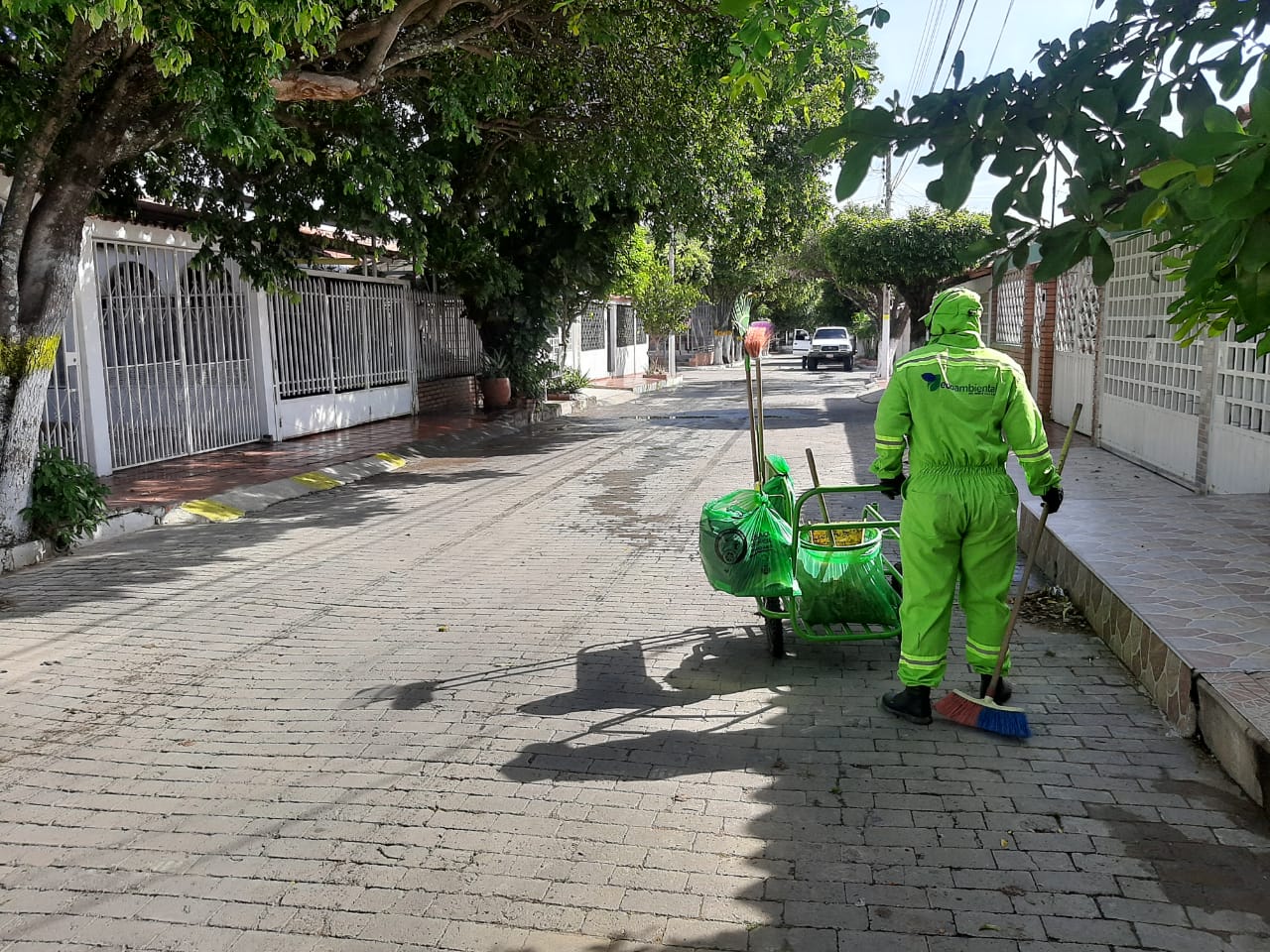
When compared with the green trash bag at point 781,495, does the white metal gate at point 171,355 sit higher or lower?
higher

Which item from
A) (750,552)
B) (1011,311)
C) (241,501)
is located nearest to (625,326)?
(1011,311)

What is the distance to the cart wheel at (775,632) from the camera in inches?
209

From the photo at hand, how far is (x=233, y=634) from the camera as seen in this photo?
19.9 ft

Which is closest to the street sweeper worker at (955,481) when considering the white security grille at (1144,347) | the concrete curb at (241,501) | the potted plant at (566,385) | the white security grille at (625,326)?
the white security grille at (1144,347)

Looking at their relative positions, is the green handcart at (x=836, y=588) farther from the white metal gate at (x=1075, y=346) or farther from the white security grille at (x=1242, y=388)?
the white metal gate at (x=1075, y=346)

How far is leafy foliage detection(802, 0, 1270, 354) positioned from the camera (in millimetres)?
2170

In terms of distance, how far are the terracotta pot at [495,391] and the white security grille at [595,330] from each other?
1061 cm

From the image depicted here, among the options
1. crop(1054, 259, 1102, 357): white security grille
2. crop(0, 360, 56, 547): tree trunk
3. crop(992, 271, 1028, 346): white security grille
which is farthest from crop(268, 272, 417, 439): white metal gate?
crop(992, 271, 1028, 346): white security grille

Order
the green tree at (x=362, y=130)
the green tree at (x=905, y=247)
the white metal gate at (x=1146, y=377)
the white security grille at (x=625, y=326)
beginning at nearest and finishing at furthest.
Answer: the green tree at (x=362, y=130)
the white metal gate at (x=1146, y=377)
the green tree at (x=905, y=247)
the white security grille at (x=625, y=326)

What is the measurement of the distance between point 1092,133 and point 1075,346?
12.8 meters

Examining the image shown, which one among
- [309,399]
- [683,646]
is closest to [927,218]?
[309,399]

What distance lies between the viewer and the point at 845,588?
5.17 meters

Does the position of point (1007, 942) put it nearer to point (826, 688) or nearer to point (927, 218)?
point (826, 688)

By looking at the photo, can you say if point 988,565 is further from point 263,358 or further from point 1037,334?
point 1037,334
